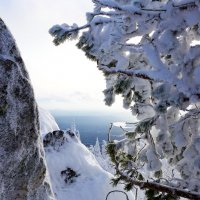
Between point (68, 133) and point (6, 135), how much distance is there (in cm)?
1831

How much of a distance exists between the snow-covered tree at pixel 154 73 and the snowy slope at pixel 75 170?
15115 mm

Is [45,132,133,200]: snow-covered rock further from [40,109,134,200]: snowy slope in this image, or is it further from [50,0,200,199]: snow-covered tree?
[50,0,200,199]: snow-covered tree

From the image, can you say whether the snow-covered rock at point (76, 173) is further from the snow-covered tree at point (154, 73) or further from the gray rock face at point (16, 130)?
the snow-covered tree at point (154, 73)

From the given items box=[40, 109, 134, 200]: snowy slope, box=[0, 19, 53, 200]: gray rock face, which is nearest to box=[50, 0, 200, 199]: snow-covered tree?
box=[0, 19, 53, 200]: gray rock face

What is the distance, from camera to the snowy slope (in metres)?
20.7

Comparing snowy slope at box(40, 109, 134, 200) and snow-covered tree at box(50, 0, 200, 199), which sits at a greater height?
snow-covered tree at box(50, 0, 200, 199)

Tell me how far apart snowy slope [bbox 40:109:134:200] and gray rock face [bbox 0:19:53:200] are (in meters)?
14.5

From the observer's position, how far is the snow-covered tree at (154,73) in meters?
3.83

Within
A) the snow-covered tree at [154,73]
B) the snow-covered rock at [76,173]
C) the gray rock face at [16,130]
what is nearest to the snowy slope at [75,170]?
the snow-covered rock at [76,173]

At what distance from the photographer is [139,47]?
180 inches

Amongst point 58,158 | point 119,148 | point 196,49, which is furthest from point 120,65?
point 58,158

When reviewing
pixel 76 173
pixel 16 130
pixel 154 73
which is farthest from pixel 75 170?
pixel 154 73

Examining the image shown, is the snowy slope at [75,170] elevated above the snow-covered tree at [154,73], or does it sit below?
below

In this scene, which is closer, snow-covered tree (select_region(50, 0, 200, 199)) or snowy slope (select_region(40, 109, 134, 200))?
snow-covered tree (select_region(50, 0, 200, 199))
